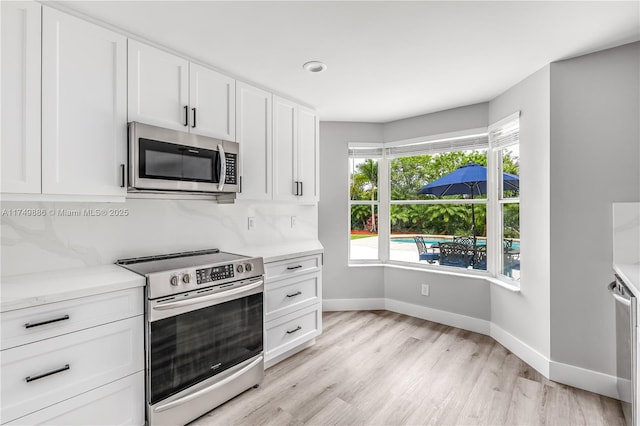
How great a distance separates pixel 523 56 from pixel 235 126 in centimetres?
219

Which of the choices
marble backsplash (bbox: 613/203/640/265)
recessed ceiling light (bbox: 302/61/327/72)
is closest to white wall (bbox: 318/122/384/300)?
recessed ceiling light (bbox: 302/61/327/72)

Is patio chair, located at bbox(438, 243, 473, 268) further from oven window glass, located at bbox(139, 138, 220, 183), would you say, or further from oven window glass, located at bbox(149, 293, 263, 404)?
oven window glass, located at bbox(139, 138, 220, 183)

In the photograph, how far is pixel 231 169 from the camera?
7.93 feet

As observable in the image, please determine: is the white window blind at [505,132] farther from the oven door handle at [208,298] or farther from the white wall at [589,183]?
the oven door handle at [208,298]

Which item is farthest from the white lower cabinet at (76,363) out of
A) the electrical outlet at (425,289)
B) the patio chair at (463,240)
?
the patio chair at (463,240)

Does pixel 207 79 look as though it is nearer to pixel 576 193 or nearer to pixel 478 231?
pixel 576 193

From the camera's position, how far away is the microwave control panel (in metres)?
2.40

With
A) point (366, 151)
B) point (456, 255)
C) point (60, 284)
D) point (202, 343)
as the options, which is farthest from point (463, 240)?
point (60, 284)

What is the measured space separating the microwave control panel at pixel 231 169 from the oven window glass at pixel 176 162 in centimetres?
9

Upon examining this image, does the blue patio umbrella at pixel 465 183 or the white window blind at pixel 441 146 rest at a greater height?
the white window blind at pixel 441 146

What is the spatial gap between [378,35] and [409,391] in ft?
7.94

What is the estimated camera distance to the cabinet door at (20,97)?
1.54 m

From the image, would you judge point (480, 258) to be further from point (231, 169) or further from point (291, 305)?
point (231, 169)

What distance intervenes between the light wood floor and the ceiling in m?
2.39
